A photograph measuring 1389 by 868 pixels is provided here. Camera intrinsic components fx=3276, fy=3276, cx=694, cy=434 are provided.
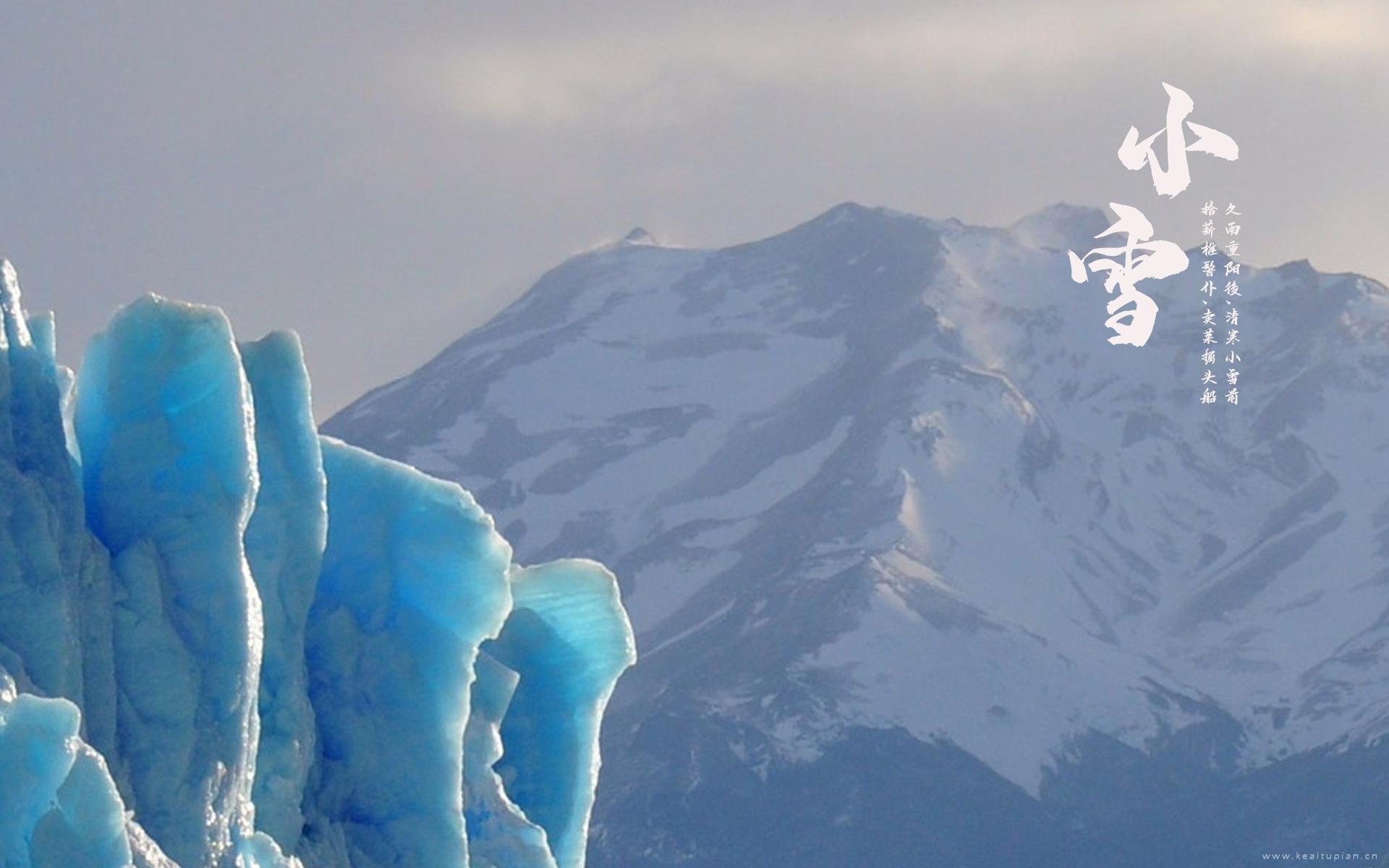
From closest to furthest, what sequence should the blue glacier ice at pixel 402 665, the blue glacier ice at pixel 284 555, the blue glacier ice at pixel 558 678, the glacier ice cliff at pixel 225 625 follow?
the glacier ice cliff at pixel 225 625, the blue glacier ice at pixel 284 555, the blue glacier ice at pixel 402 665, the blue glacier ice at pixel 558 678

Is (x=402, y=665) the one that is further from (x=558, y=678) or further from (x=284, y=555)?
(x=558, y=678)

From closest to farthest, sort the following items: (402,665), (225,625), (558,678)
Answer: (225,625) → (402,665) → (558,678)

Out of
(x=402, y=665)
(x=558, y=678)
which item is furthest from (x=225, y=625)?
(x=558, y=678)

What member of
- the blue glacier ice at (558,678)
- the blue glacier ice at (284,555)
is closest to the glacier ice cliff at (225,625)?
the blue glacier ice at (284,555)

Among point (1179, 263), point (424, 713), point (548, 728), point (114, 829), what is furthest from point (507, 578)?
point (1179, 263)

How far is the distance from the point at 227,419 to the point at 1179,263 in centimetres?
12014

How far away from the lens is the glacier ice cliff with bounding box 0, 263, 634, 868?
2931cm

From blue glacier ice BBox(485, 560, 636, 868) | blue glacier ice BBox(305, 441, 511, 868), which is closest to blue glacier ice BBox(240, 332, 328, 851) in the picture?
blue glacier ice BBox(305, 441, 511, 868)

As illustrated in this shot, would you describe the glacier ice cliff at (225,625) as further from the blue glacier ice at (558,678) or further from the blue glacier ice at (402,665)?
the blue glacier ice at (558,678)

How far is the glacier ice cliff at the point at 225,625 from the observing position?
1154 inches

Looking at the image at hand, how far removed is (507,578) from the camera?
35.3m

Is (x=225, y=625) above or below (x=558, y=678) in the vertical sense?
above

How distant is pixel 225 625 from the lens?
101ft

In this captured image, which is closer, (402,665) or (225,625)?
(225,625)
